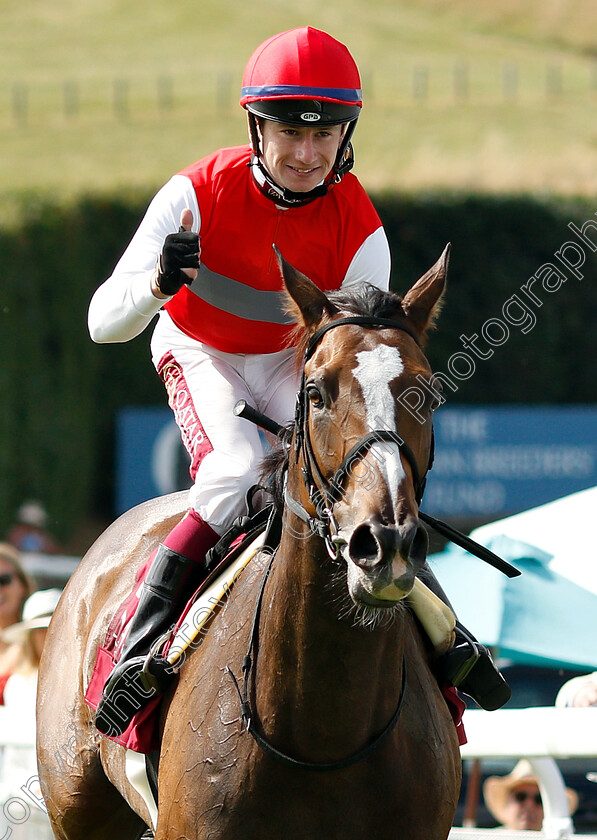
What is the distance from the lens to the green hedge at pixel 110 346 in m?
13.4

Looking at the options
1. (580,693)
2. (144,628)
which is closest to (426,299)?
(144,628)

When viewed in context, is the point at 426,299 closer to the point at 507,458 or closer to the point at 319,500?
the point at 319,500

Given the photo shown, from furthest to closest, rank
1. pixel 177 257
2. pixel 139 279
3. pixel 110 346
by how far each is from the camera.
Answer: pixel 110 346, pixel 139 279, pixel 177 257

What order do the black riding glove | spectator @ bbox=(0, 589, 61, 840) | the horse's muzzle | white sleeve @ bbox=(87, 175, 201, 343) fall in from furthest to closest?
spectator @ bbox=(0, 589, 61, 840) < white sleeve @ bbox=(87, 175, 201, 343) < the black riding glove < the horse's muzzle

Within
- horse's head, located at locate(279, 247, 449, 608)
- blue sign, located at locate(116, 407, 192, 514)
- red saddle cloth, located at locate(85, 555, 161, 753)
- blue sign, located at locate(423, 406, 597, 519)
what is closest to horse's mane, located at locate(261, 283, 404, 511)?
horse's head, located at locate(279, 247, 449, 608)

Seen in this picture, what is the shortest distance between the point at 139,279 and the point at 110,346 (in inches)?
452

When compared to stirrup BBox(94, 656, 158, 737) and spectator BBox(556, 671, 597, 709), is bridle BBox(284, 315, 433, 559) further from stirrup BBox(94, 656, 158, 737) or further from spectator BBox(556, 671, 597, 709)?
spectator BBox(556, 671, 597, 709)

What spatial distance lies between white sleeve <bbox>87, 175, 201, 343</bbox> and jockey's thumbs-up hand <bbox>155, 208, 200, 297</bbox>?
119 mm

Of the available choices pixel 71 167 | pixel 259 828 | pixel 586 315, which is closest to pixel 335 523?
pixel 259 828

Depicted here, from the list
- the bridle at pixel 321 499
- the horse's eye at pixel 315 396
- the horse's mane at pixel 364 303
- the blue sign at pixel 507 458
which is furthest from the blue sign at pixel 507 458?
the horse's eye at pixel 315 396

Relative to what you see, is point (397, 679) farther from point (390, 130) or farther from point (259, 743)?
point (390, 130)

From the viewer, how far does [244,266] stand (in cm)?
372

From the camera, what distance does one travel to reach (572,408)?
15797 millimetres

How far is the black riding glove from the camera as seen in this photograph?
3211mm
